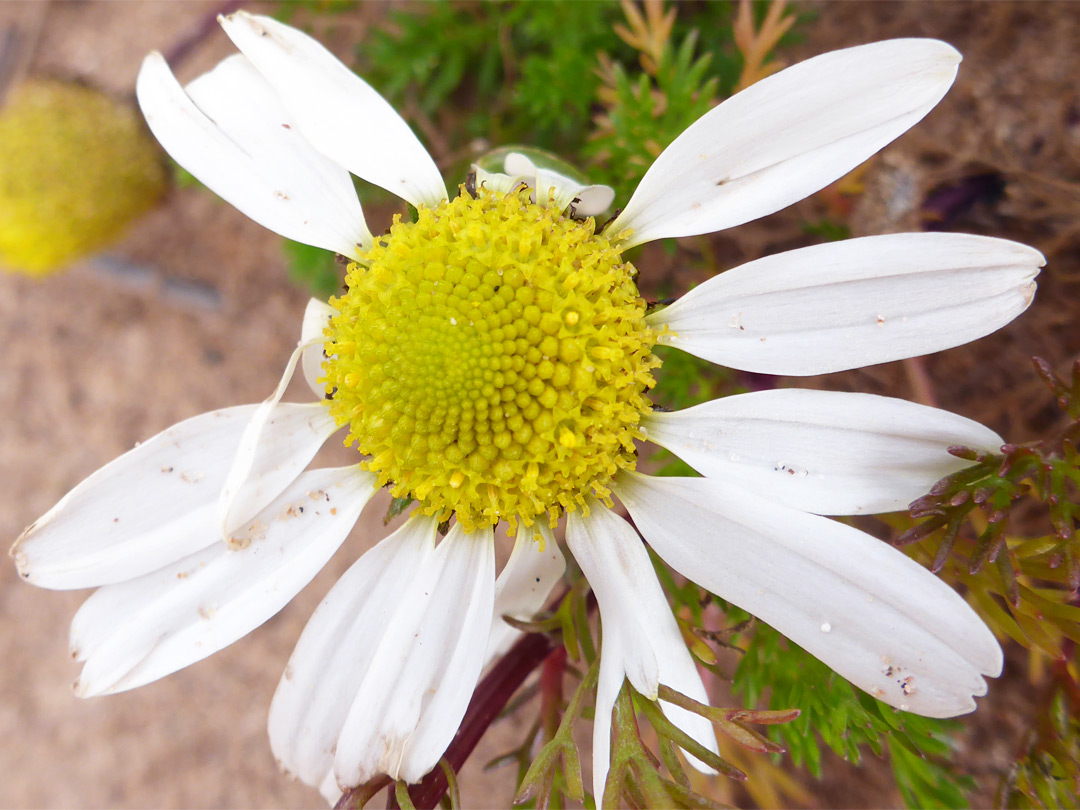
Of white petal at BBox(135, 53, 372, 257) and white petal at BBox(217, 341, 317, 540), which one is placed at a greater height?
white petal at BBox(135, 53, 372, 257)

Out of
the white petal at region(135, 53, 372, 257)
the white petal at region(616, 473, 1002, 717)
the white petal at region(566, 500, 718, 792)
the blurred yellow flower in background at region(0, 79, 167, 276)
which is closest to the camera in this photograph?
the white petal at region(616, 473, 1002, 717)

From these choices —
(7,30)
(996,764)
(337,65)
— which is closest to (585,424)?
(337,65)

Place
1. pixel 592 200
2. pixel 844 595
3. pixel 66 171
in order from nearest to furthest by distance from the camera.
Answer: pixel 844 595 → pixel 592 200 → pixel 66 171

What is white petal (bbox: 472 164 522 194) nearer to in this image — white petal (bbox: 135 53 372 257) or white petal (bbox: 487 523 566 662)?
white petal (bbox: 135 53 372 257)

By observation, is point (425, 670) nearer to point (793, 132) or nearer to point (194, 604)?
point (194, 604)

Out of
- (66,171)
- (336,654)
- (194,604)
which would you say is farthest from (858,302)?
(66,171)

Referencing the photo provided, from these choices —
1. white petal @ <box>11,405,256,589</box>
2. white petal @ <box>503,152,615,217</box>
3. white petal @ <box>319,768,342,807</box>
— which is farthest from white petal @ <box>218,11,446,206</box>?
white petal @ <box>319,768,342,807</box>
